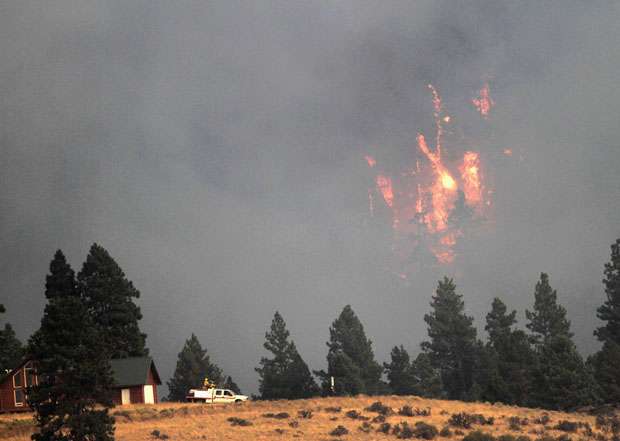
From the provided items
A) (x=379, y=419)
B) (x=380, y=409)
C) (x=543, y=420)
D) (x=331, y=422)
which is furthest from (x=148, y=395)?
(x=543, y=420)

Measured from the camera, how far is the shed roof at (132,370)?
69125 mm

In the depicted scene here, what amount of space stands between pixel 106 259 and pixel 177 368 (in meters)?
29.2

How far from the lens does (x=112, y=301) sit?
8169 cm

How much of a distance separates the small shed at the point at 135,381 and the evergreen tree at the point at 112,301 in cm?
789

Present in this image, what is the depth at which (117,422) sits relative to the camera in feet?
168

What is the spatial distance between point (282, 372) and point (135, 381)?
36.4 m

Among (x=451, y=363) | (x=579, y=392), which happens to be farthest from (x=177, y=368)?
(x=579, y=392)

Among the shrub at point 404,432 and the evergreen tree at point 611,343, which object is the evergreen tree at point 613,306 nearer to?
the evergreen tree at point 611,343

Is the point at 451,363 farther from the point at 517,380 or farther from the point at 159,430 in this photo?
the point at 159,430

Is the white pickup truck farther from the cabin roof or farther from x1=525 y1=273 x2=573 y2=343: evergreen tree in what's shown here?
x1=525 y1=273 x2=573 y2=343: evergreen tree

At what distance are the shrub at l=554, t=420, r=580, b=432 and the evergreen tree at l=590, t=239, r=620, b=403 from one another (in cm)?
2415

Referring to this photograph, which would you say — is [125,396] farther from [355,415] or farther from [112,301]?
[355,415]

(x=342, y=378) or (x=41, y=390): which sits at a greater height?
(x=41, y=390)

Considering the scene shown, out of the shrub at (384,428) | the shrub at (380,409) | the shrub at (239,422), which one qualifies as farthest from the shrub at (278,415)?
the shrub at (384,428)
